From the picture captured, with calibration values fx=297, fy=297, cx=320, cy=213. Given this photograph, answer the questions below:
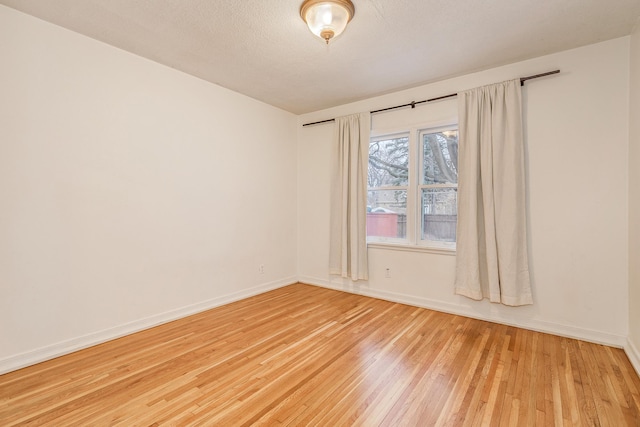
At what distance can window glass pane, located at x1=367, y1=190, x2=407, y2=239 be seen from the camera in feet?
13.0

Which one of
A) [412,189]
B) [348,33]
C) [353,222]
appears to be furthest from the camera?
[353,222]

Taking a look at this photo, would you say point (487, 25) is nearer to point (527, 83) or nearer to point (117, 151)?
point (527, 83)

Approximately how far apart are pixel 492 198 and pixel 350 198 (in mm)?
1763

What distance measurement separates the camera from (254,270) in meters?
4.18

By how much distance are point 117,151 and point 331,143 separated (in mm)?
2755

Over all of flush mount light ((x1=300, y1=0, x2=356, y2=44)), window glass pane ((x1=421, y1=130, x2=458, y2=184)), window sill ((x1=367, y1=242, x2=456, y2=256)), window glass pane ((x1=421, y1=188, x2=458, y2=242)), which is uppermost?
flush mount light ((x1=300, y1=0, x2=356, y2=44))

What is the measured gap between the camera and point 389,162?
408cm

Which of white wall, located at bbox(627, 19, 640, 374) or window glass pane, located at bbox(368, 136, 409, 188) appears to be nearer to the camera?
white wall, located at bbox(627, 19, 640, 374)

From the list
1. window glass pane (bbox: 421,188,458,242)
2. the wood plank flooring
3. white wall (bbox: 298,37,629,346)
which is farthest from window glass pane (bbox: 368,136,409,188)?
the wood plank flooring

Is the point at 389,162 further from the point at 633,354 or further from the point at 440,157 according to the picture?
the point at 633,354

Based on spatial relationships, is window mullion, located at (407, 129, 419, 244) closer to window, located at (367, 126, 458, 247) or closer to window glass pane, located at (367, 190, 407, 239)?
window, located at (367, 126, 458, 247)

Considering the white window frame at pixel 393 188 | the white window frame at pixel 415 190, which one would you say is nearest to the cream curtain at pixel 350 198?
the white window frame at pixel 393 188

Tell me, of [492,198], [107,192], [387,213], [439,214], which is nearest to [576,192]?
[492,198]

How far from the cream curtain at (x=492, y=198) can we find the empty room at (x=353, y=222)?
21mm
